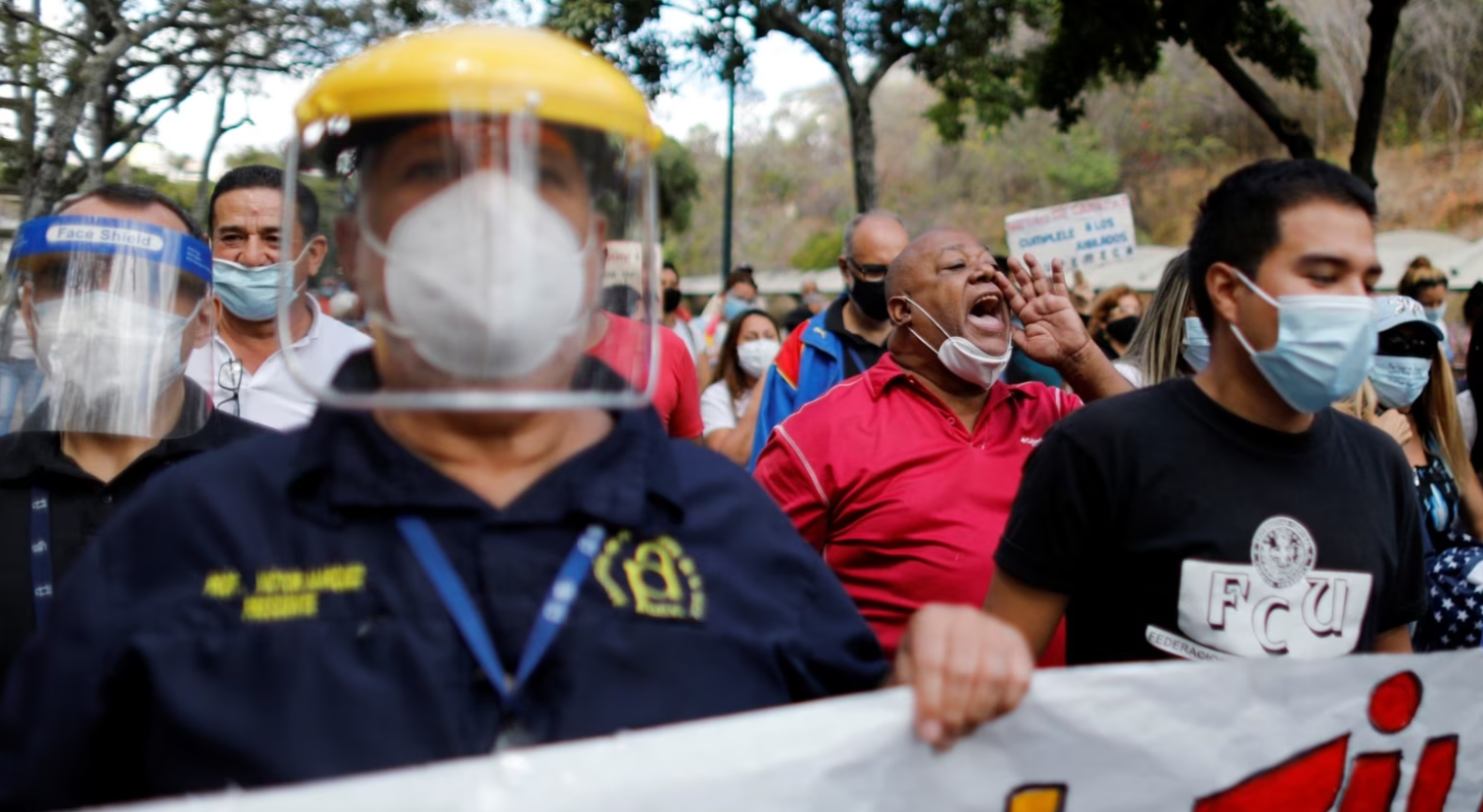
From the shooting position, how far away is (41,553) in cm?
236

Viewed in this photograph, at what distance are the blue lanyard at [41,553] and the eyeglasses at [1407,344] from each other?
12.5 ft

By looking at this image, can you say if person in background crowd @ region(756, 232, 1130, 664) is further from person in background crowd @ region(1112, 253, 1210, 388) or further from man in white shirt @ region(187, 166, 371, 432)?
man in white shirt @ region(187, 166, 371, 432)

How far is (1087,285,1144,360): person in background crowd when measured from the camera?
761 cm

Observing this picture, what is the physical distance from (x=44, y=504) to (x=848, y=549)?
73.1 inches

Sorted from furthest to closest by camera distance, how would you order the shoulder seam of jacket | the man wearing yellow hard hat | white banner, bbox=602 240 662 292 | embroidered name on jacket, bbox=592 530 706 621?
the shoulder seam of jacket → white banner, bbox=602 240 662 292 → embroidered name on jacket, bbox=592 530 706 621 → the man wearing yellow hard hat

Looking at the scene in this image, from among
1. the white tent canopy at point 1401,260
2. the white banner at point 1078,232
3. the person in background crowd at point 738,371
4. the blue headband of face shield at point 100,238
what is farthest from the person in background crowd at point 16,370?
the white tent canopy at point 1401,260

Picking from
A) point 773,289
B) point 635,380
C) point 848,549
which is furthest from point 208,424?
point 773,289

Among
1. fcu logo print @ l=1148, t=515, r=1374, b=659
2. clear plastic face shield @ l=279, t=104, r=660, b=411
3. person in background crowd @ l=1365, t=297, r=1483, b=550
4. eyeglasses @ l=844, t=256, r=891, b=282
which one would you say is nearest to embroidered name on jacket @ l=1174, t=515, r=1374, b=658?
fcu logo print @ l=1148, t=515, r=1374, b=659

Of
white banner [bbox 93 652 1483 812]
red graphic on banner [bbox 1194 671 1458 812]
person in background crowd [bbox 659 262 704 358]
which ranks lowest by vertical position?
red graphic on banner [bbox 1194 671 1458 812]

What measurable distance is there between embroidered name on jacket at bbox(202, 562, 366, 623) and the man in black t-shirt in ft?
4.43

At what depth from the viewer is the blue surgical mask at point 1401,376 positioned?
13.5 ft

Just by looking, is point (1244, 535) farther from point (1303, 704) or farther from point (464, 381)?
point (464, 381)

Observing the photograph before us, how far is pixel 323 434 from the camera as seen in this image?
159 centimetres

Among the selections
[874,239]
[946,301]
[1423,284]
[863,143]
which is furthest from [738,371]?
[863,143]
